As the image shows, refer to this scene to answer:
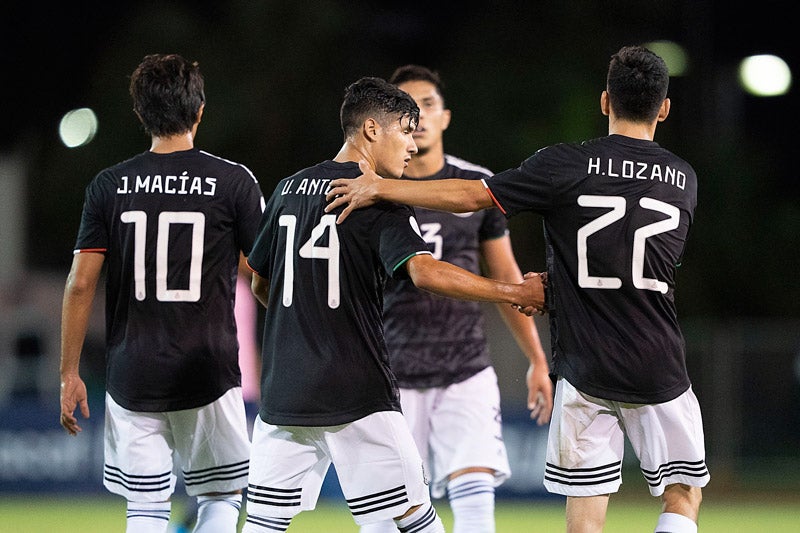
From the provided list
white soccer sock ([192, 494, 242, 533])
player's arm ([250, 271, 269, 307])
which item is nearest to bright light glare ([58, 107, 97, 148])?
white soccer sock ([192, 494, 242, 533])

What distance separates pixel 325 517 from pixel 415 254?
674cm

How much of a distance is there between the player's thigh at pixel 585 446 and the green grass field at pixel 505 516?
191 inches

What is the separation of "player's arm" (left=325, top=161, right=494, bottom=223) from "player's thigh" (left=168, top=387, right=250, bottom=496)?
1298 millimetres

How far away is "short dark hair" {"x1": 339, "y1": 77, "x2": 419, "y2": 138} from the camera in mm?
5340

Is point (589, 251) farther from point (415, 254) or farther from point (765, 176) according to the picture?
point (765, 176)

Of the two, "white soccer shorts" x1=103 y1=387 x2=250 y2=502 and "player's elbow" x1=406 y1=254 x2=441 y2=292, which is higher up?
"player's elbow" x1=406 y1=254 x2=441 y2=292

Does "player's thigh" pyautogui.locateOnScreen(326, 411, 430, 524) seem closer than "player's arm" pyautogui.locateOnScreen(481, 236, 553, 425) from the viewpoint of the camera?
Yes

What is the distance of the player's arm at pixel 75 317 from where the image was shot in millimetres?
5797

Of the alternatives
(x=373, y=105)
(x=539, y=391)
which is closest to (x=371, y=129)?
(x=373, y=105)

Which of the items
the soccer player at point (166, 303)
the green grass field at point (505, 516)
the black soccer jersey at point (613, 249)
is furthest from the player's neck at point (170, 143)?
the green grass field at point (505, 516)

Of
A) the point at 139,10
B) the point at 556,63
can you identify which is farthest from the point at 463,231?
the point at 139,10

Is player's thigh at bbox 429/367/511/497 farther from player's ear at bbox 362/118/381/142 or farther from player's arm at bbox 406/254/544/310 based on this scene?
player's ear at bbox 362/118/381/142

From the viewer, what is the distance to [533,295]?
5.32 meters

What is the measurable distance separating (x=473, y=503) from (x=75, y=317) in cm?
231
